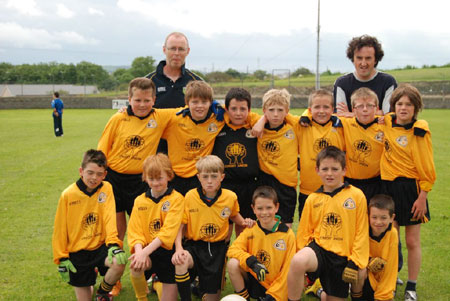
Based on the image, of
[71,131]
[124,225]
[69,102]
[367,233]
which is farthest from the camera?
[69,102]

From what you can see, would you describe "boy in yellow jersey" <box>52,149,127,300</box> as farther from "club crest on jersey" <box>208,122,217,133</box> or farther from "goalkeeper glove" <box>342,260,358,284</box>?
"goalkeeper glove" <box>342,260,358,284</box>

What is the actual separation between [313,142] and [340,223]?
87cm

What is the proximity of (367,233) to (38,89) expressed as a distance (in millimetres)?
54751

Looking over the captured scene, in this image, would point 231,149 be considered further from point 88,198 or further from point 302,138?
point 88,198

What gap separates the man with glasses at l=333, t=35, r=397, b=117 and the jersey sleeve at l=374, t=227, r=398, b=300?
1.29m

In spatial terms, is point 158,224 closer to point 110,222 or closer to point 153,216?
point 153,216

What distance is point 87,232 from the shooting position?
137 inches

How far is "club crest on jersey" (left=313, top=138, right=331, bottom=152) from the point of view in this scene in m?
3.75

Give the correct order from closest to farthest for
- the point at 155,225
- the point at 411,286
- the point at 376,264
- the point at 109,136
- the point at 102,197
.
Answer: the point at 376,264, the point at 155,225, the point at 102,197, the point at 411,286, the point at 109,136

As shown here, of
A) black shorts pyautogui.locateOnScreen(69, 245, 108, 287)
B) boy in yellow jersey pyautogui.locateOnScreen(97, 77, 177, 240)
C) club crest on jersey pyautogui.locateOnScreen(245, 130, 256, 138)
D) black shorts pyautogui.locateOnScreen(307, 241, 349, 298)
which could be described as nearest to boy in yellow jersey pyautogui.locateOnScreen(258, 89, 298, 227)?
club crest on jersey pyautogui.locateOnScreen(245, 130, 256, 138)

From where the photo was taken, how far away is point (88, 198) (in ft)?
11.5

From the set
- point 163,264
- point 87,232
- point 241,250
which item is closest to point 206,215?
point 241,250

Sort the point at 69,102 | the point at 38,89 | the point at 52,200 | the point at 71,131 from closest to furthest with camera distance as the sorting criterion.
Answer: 1. the point at 52,200
2. the point at 71,131
3. the point at 69,102
4. the point at 38,89

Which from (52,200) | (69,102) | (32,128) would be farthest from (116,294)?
(69,102)
